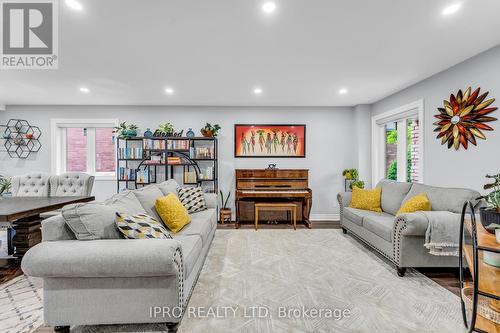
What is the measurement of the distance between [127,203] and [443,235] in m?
3.08

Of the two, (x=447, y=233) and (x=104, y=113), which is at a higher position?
(x=104, y=113)

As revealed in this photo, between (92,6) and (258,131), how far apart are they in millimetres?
3694

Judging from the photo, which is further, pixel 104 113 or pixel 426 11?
pixel 104 113

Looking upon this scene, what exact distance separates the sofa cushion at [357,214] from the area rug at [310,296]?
0.43m

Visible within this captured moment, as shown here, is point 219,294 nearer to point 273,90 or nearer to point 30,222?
point 30,222

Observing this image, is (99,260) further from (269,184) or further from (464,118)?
(464,118)

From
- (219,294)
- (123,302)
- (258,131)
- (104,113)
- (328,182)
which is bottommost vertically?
(219,294)

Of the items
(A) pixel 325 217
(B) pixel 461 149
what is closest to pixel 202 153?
(A) pixel 325 217

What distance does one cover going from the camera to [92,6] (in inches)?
75.0

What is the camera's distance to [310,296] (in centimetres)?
226

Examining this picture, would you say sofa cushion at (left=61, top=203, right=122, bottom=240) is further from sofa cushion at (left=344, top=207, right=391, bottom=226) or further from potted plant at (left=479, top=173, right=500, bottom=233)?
sofa cushion at (left=344, top=207, right=391, bottom=226)

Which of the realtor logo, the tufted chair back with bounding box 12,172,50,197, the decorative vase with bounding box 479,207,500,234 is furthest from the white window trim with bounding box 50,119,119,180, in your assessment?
the decorative vase with bounding box 479,207,500,234

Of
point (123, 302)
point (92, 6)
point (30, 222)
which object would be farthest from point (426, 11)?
point (30, 222)

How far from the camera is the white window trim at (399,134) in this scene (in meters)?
3.67
